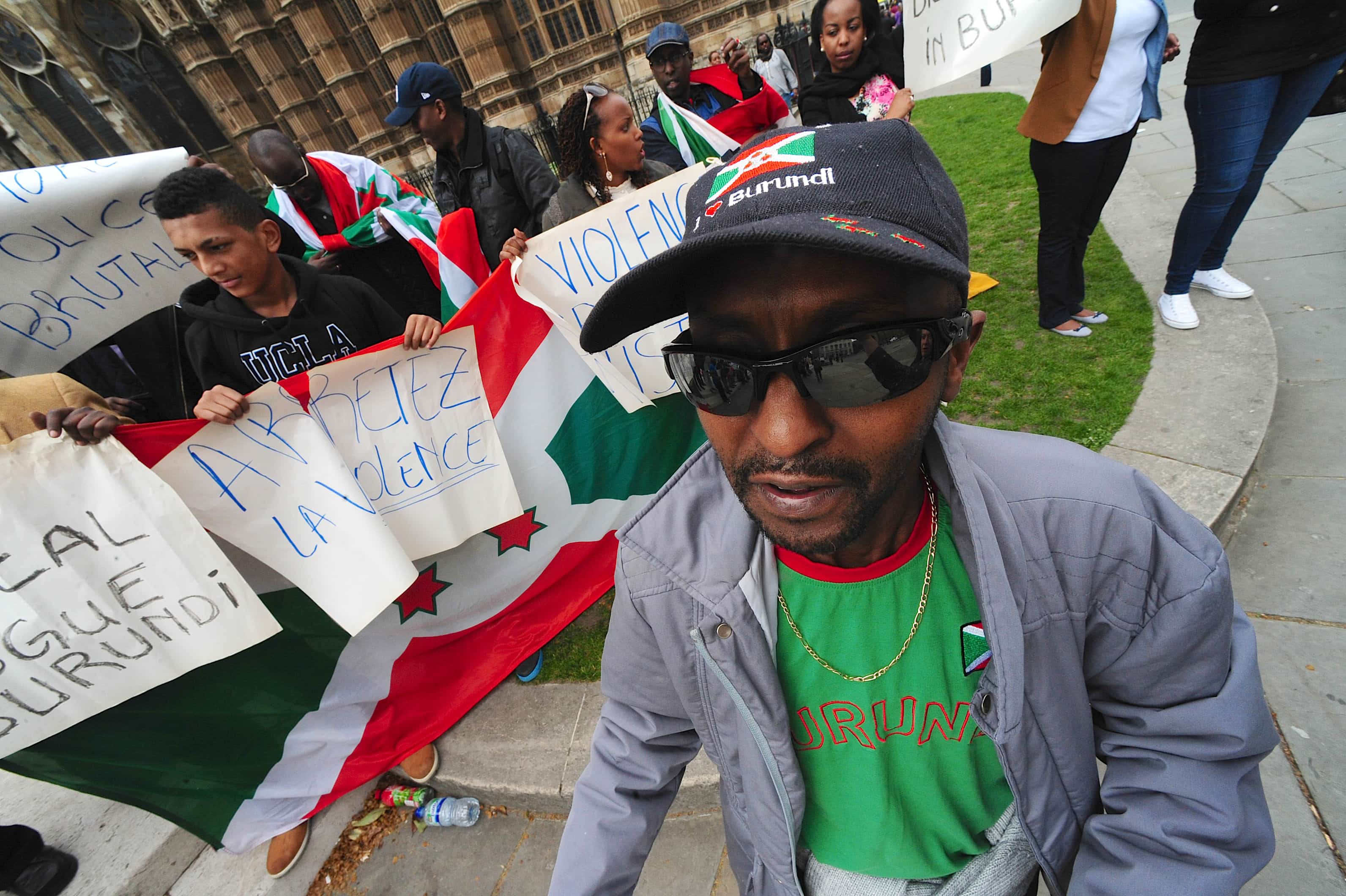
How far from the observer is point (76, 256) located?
2145 mm

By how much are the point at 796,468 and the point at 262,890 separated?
2981 millimetres

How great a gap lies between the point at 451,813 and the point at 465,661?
613 millimetres

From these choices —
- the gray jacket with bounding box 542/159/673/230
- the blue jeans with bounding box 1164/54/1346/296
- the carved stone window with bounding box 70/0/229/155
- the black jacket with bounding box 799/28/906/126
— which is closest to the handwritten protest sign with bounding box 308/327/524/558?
the gray jacket with bounding box 542/159/673/230

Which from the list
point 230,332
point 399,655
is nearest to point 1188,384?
point 399,655

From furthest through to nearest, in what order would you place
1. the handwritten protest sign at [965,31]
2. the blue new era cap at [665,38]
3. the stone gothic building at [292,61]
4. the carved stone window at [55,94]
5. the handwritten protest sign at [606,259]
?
the stone gothic building at [292,61], the carved stone window at [55,94], the blue new era cap at [665,38], the handwritten protest sign at [606,259], the handwritten protest sign at [965,31]

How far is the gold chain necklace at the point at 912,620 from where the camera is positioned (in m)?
1.06

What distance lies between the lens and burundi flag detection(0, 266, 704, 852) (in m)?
2.10

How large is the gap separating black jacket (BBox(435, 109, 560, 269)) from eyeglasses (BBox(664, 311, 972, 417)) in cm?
325

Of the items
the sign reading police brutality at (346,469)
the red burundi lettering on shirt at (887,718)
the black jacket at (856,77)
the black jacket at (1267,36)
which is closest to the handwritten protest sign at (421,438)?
the sign reading police brutality at (346,469)

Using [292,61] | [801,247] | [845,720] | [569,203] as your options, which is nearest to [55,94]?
[292,61]

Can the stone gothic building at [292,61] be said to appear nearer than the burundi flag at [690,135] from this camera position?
No

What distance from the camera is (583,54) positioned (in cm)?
3316

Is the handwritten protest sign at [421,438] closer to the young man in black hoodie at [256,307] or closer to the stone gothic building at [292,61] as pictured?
the young man in black hoodie at [256,307]

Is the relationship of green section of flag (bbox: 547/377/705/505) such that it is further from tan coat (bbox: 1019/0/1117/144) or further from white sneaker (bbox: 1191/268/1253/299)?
white sneaker (bbox: 1191/268/1253/299)
